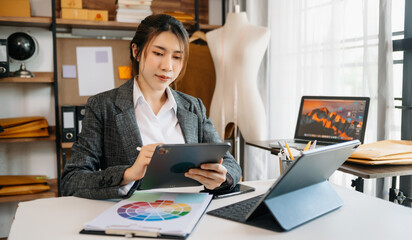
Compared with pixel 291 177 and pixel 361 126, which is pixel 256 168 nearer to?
pixel 361 126

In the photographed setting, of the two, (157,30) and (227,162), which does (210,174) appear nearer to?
(227,162)

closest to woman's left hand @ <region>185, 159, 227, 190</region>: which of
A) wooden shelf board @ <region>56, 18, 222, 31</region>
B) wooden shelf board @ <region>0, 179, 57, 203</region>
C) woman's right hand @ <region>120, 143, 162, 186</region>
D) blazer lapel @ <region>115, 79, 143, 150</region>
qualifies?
woman's right hand @ <region>120, 143, 162, 186</region>

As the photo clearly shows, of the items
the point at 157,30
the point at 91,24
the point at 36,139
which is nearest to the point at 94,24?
the point at 91,24

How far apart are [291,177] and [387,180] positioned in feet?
4.17

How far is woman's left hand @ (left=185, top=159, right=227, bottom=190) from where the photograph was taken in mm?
1054

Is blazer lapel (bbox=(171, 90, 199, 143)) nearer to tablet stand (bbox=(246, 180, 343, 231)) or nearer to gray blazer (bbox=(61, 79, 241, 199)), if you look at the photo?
gray blazer (bbox=(61, 79, 241, 199))

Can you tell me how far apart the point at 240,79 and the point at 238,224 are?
164 cm

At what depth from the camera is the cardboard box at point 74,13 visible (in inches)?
112

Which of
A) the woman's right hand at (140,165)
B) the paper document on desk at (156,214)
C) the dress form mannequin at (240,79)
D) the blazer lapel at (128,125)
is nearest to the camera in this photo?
the paper document on desk at (156,214)

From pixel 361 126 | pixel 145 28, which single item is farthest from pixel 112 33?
pixel 361 126

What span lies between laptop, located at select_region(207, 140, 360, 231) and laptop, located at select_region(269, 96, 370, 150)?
76 centimetres

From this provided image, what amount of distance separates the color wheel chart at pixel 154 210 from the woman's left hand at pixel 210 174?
0.10 metres

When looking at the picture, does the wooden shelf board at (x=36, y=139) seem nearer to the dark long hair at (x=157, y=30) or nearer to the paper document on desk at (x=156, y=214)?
the dark long hair at (x=157, y=30)

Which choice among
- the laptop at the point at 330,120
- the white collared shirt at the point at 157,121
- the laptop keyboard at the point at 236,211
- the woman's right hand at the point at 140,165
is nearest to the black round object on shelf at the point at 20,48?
the white collared shirt at the point at 157,121
